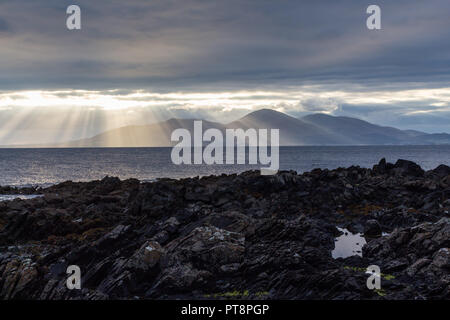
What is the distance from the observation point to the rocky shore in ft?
66.8

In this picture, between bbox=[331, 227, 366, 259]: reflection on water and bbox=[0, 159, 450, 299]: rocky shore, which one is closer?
bbox=[0, 159, 450, 299]: rocky shore

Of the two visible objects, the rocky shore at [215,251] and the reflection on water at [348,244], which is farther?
the reflection on water at [348,244]

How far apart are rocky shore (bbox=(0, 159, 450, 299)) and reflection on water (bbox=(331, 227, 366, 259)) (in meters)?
0.65

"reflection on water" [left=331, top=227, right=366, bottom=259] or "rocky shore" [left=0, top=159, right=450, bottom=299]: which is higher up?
"rocky shore" [left=0, top=159, right=450, bottom=299]

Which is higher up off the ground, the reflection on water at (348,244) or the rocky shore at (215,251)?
the rocky shore at (215,251)

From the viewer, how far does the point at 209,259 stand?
75.5 feet

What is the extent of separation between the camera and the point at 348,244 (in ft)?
101

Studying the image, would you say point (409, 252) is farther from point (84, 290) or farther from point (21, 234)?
point (21, 234)

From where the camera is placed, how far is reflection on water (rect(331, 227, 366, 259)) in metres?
28.0

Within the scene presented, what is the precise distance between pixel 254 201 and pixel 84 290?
25.7 meters

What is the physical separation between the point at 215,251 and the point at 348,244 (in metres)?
12.8

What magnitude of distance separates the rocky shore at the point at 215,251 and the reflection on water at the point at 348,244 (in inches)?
25.6

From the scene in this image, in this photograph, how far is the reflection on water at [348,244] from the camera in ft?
91.9
